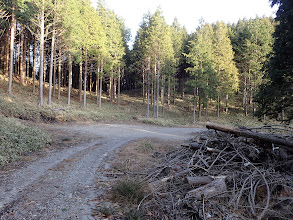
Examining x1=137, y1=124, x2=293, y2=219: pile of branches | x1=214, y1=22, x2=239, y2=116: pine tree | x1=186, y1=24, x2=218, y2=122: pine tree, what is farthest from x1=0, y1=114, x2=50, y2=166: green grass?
x1=214, y1=22, x2=239, y2=116: pine tree

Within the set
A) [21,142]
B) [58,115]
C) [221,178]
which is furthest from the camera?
[58,115]

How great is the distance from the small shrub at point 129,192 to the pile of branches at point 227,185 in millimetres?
158

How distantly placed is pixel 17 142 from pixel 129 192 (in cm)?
624

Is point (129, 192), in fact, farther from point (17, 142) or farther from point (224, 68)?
point (224, 68)

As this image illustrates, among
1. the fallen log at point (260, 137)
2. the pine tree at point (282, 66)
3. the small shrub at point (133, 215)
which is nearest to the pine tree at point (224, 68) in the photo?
the pine tree at point (282, 66)

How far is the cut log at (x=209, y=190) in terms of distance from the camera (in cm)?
371

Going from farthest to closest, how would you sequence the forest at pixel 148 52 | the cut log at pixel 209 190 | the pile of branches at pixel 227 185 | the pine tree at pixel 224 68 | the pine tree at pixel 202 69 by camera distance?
the pine tree at pixel 224 68
the pine tree at pixel 202 69
the forest at pixel 148 52
the cut log at pixel 209 190
the pile of branches at pixel 227 185

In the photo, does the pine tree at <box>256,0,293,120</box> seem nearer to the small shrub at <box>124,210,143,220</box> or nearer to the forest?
the forest

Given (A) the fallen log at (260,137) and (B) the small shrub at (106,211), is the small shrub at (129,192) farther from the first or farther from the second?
(A) the fallen log at (260,137)

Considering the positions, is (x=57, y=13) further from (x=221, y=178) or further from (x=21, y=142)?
(x=221, y=178)

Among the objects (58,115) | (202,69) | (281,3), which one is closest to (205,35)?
(202,69)

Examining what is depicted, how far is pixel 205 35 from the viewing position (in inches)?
1150

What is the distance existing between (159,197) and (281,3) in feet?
39.4

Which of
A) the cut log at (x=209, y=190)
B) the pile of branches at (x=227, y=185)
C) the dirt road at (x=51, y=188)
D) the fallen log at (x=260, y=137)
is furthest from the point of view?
the fallen log at (x=260, y=137)
